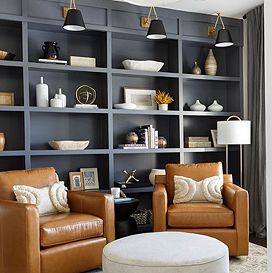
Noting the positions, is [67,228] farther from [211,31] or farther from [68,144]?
[211,31]

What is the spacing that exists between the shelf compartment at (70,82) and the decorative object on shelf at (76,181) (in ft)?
2.75

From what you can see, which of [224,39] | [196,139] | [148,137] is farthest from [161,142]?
[224,39]

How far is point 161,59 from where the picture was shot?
5074mm

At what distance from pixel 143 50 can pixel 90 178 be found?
6.02ft

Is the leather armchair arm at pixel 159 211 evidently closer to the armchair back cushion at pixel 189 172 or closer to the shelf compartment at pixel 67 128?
the armchair back cushion at pixel 189 172

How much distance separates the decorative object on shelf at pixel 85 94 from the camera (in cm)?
455

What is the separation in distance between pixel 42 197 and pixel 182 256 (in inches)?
60.6

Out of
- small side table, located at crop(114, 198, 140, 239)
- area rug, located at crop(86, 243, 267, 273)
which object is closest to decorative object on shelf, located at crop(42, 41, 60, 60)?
small side table, located at crop(114, 198, 140, 239)

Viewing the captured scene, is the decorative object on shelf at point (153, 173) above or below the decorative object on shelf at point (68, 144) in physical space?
below

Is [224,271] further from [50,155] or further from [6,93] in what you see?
[6,93]

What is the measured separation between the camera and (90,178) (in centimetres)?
455

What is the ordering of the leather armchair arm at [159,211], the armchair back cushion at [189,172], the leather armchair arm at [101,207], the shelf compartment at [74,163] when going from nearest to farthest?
the leather armchair arm at [101,207] → the leather armchair arm at [159,211] → the armchair back cushion at [189,172] → the shelf compartment at [74,163]

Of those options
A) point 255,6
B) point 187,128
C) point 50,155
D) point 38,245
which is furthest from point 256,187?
point 38,245

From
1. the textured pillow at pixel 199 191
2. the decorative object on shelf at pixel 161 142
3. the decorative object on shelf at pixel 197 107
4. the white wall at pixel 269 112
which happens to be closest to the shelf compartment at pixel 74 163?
the decorative object on shelf at pixel 161 142
